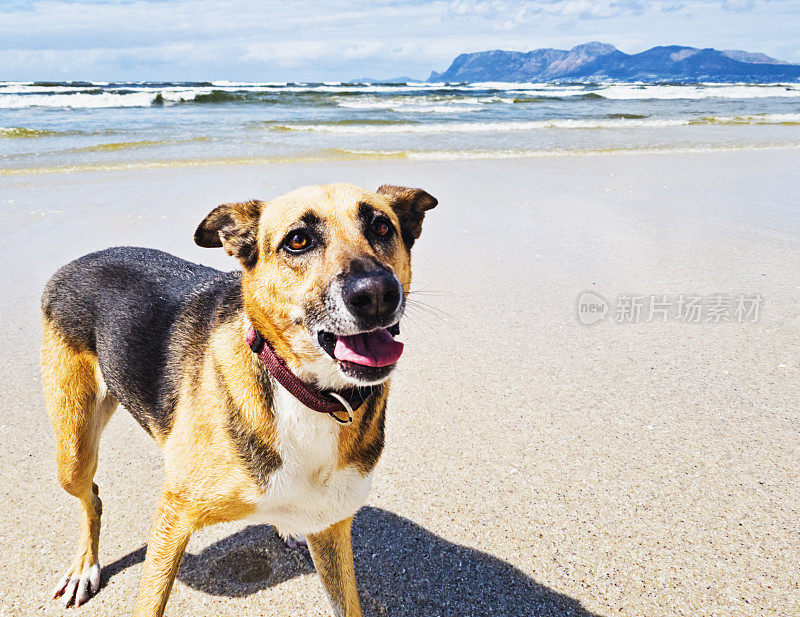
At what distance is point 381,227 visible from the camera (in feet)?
7.82

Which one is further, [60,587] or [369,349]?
[60,587]

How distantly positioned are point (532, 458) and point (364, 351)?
5.77ft

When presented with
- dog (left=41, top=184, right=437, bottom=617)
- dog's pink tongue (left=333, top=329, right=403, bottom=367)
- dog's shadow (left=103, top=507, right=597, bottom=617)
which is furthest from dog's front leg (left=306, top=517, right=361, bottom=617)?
dog's pink tongue (left=333, top=329, right=403, bottom=367)

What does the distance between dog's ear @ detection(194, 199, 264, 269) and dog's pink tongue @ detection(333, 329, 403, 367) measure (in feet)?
2.16

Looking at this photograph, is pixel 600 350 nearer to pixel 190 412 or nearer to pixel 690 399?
pixel 690 399

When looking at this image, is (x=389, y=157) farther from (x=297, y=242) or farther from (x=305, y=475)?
(x=305, y=475)

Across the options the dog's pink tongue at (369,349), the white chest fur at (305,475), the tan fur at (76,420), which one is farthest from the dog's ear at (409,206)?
the tan fur at (76,420)

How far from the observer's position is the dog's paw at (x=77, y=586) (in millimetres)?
2537

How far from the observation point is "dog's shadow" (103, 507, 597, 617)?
8.17 feet

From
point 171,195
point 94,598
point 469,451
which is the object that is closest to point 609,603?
point 469,451

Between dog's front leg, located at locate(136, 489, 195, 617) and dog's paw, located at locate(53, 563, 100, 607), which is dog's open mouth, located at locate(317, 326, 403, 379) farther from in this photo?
dog's paw, located at locate(53, 563, 100, 607)

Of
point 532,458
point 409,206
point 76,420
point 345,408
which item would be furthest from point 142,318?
point 532,458

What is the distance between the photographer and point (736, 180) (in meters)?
9.53

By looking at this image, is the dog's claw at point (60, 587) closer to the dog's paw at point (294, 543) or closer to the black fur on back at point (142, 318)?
the black fur on back at point (142, 318)
